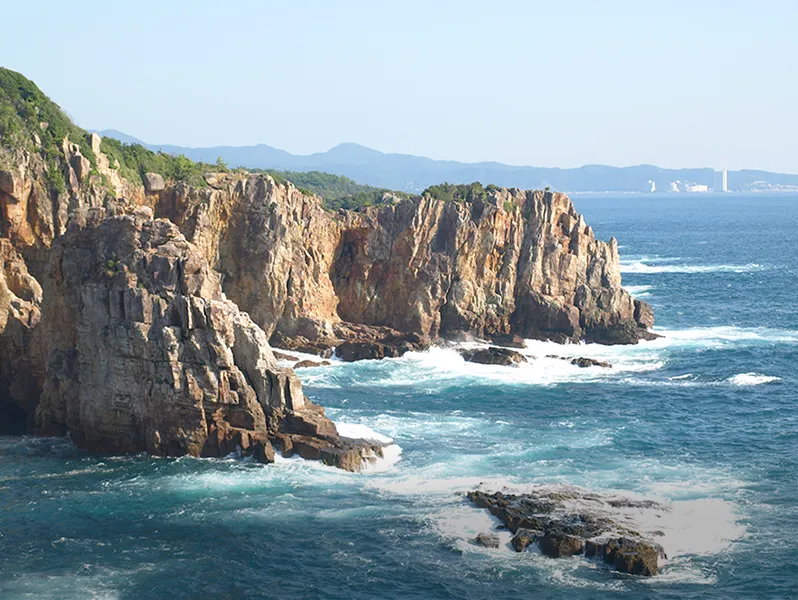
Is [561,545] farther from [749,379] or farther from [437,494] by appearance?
[749,379]

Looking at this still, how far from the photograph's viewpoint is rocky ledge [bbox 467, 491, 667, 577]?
4706 centimetres

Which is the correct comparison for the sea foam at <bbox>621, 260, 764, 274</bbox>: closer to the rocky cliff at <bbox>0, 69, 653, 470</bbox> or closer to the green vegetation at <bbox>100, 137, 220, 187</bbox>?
the rocky cliff at <bbox>0, 69, 653, 470</bbox>

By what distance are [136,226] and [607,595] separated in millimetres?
34175

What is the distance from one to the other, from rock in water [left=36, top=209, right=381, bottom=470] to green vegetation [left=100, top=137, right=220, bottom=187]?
25480 millimetres

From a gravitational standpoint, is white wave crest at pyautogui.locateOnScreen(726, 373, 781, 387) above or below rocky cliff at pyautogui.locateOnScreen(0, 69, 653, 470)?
below

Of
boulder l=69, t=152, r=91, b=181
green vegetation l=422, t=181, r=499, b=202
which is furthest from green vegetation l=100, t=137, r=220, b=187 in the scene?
green vegetation l=422, t=181, r=499, b=202

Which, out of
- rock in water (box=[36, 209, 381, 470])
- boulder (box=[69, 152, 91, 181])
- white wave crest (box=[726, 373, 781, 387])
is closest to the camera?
rock in water (box=[36, 209, 381, 470])

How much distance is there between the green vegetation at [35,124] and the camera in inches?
3000

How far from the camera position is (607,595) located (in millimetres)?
44344

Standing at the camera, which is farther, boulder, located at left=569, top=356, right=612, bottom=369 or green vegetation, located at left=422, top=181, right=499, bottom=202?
green vegetation, located at left=422, top=181, right=499, bottom=202

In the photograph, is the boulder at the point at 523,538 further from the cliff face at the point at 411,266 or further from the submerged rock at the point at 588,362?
the cliff face at the point at 411,266

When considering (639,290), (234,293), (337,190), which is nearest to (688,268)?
(639,290)

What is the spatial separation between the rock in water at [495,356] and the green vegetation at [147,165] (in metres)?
25.6

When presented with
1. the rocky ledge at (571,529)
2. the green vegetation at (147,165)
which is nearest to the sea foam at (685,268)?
the green vegetation at (147,165)
